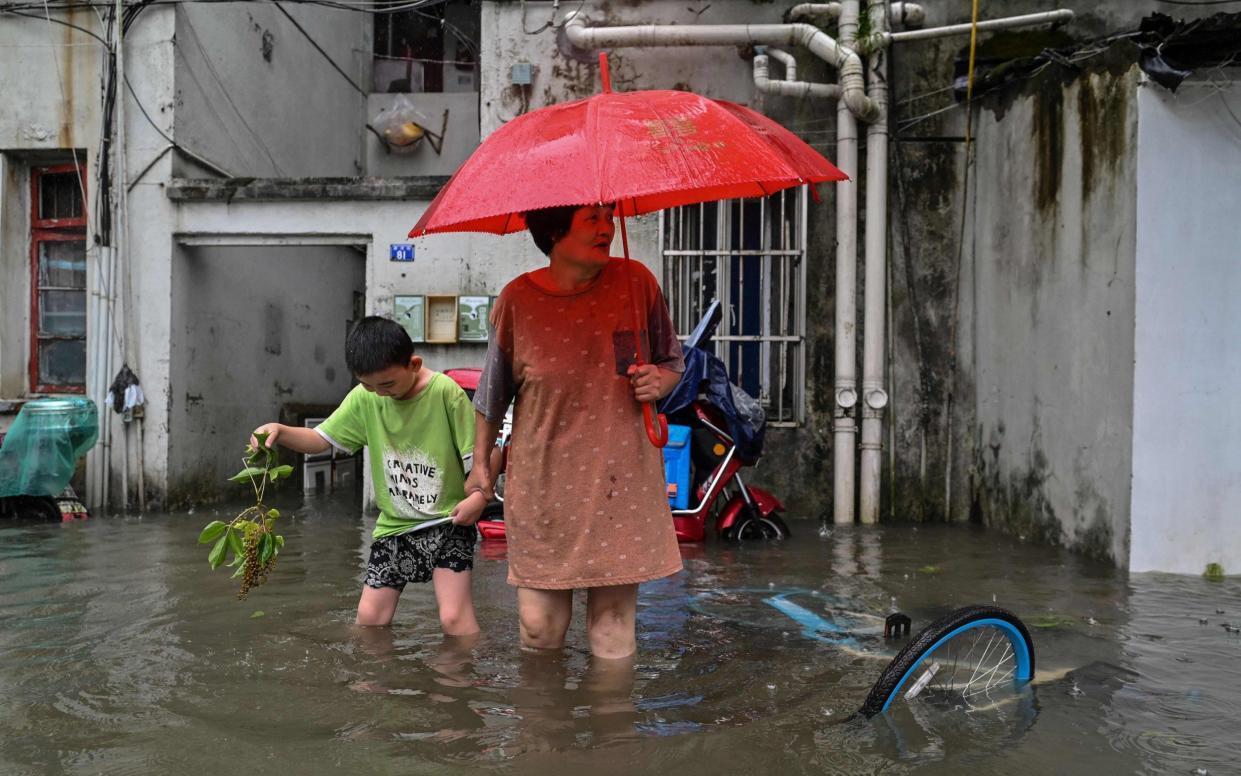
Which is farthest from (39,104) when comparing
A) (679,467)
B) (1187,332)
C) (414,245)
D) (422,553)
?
(1187,332)

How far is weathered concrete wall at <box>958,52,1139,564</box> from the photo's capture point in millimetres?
6105

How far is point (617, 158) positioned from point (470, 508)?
1.42 m

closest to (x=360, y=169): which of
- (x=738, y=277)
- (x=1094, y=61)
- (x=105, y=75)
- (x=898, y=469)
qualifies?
(x=105, y=75)

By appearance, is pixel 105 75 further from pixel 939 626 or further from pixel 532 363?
pixel 939 626

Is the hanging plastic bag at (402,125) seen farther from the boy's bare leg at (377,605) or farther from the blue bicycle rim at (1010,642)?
the blue bicycle rim at (1010,642)

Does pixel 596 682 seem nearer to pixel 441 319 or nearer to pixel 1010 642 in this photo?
pixel 1010 642

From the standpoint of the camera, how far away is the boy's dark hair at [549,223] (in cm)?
324

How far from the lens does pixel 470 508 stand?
3.65 meters

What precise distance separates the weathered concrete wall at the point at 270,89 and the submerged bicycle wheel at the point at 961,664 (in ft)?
28.0

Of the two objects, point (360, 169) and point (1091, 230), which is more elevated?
point (360, 169)

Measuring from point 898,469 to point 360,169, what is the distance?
8999mm

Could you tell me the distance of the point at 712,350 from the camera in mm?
8922

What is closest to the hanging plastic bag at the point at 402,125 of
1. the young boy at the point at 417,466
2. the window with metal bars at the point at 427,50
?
the window with metal bars at the point at 427,50

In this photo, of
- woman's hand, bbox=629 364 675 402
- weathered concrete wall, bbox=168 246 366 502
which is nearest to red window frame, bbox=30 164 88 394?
weathered concrete wall, bbox=168 246 366 502
